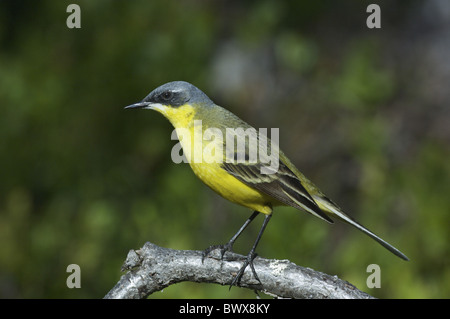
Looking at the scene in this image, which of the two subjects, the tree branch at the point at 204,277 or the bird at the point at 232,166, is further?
the bird at the point at 232,166

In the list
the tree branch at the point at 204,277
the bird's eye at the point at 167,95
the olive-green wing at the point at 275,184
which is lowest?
the tree branch at the point at 204,277

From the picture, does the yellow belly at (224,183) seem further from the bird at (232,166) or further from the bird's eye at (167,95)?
the bird's eye at (167,95)

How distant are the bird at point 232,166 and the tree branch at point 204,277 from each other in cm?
37

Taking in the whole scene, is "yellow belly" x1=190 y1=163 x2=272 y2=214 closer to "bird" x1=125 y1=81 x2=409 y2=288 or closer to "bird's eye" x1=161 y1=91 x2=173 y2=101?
"bird" x1=125 y1=81 x2=409 y2=288

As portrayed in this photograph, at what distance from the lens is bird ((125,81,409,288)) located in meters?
4.07

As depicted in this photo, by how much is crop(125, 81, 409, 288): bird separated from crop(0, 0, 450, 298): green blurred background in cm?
75

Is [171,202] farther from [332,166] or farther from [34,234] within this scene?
[332,166]

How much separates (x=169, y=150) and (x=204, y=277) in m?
3.47

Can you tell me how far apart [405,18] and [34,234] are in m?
7.54

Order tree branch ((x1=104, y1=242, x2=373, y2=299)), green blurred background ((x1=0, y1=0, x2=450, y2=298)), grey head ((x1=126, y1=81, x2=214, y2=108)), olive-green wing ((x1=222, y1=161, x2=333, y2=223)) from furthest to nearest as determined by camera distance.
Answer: green blurred background ((x1=0, y1=0, x2=450, y2=298)) → grey head ((x1=126, y1=81, x2=214, y2=108)) → olive-green wing ((x1=222, y1=161, x2=333, y2=223)) → tree branch ((x1=104, y1=242, x2=373, y2=299))

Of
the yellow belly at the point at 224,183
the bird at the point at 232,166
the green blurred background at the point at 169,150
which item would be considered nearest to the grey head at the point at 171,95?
the bird at the point at 232,166

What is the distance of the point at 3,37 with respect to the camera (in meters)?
7.59

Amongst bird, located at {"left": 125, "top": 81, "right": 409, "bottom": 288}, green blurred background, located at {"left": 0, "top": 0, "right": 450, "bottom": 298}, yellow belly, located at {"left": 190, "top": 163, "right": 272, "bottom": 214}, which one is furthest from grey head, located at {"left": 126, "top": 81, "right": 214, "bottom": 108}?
green blurred background, located at {"left": 0, "top": 0, "right": 450, "bottom": 298}

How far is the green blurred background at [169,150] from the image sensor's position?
515 centimetres
